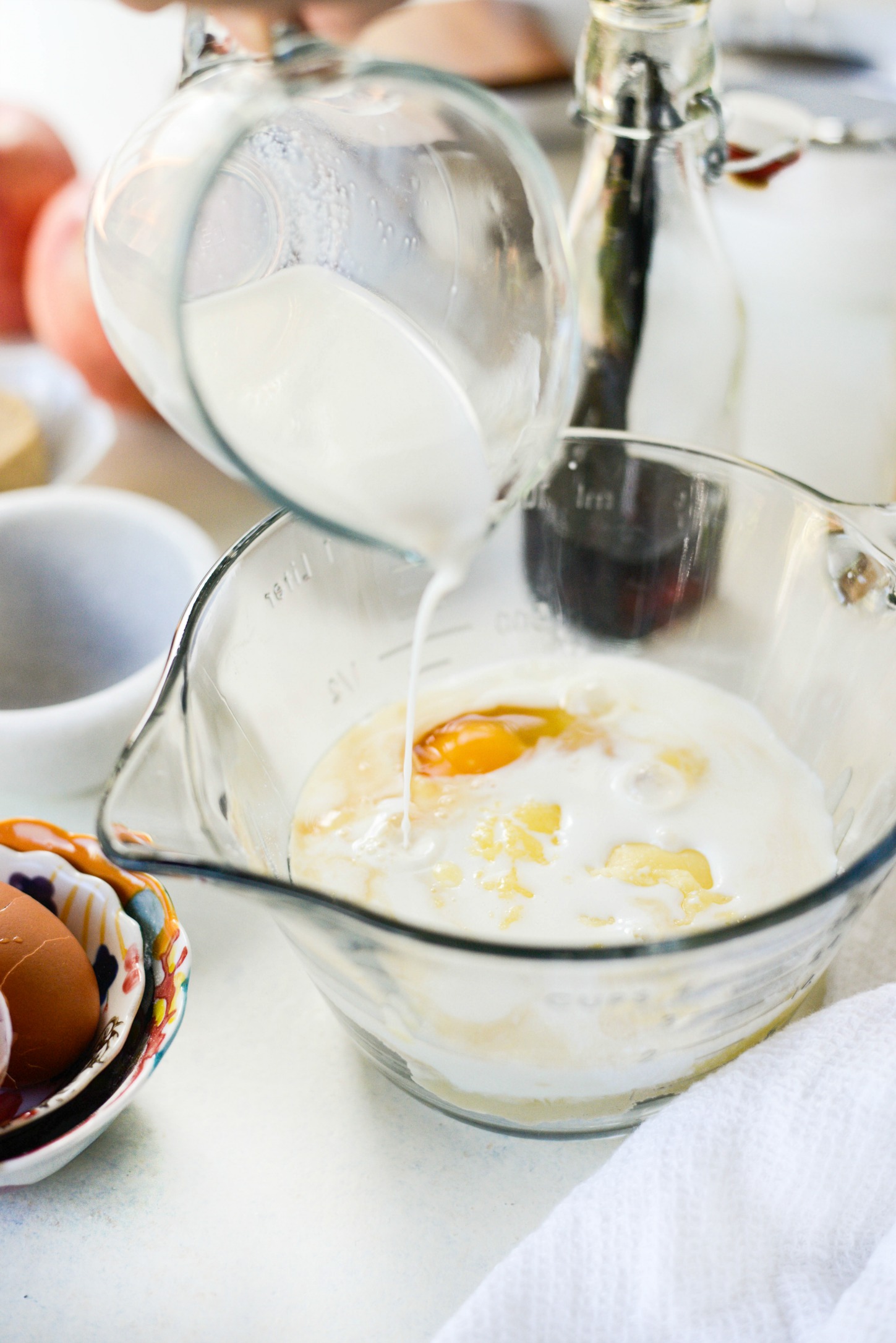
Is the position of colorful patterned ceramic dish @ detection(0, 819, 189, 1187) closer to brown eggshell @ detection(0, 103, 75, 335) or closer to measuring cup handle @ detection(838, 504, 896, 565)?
measuring cup handle @ detection(838, 504, 896, 565)

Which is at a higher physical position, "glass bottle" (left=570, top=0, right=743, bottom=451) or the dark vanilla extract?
"glass bottle" (left=570, top=0, right=743, bottom=451)

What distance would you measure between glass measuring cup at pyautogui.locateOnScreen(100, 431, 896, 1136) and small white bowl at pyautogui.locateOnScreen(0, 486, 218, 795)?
147mm

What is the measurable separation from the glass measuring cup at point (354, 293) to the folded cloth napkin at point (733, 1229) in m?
0.30

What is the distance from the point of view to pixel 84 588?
92cm

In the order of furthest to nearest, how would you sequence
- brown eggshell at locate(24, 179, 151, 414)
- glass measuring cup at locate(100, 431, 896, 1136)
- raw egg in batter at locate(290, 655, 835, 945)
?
brown eggshell at locate(24, 179, 151, 414) < raw egg in batter at locate(290, 655, 835, 945) < glass measuring cup at locate(100, 431, 896, 1136)

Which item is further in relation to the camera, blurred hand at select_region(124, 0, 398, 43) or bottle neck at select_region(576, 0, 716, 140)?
blurred hand at select_region(124, 0, 398, 43)

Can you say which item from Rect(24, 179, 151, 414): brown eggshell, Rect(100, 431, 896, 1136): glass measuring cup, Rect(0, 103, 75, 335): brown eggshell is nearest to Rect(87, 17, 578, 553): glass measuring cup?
Rect(100, 431, 896, 1136): glass measuring cup

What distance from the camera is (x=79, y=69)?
1802 millimetres

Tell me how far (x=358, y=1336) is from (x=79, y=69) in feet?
5.76

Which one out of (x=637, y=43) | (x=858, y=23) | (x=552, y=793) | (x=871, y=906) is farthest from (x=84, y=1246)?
(x=858, y=23)

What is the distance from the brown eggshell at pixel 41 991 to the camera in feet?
1.98

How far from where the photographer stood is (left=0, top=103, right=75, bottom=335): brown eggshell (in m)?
1.21

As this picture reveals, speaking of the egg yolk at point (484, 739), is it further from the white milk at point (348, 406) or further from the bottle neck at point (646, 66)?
the bottle neck at point (646, 66)

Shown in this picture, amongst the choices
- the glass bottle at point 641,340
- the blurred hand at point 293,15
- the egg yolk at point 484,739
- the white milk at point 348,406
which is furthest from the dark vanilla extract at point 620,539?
the blurred hand at point 293,15
